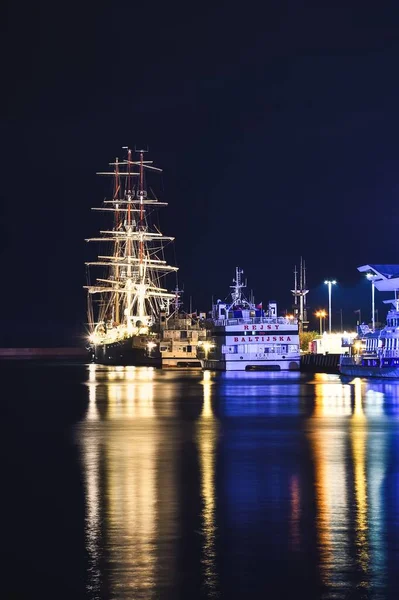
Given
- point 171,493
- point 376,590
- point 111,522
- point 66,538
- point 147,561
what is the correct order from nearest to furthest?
point 376,590 → point 147,561 → point 66,538 → point 111,522 → point 171,493

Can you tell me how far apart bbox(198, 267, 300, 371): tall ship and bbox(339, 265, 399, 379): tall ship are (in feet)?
46.7

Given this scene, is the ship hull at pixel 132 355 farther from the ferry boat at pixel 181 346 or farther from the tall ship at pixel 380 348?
the tall ship at pixel 380 348

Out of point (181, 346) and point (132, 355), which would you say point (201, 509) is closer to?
point (181, 346)

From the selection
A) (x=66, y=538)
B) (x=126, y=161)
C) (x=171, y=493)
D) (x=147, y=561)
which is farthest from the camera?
(x=126, y=161)

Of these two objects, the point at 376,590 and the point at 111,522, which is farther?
the point at 111,522

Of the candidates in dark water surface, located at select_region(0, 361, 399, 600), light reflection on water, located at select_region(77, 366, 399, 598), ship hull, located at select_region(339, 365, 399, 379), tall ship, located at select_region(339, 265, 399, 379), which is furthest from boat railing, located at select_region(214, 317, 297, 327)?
dark water surface, located at select_region(0, 361, 399, 600)

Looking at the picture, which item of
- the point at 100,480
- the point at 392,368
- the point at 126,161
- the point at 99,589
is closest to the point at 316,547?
the point at 99,589

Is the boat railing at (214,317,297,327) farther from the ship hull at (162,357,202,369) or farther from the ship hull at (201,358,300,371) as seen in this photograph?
the ship hull at (162,357,202,369)

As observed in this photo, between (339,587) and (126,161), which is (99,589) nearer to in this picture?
(339,587)

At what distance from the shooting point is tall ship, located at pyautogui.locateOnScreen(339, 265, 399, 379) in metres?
91.4

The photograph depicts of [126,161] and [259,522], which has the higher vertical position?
[126,161]

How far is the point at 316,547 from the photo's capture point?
1828 cm

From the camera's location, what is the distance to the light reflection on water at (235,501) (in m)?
16.4

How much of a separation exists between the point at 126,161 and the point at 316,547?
568ft
